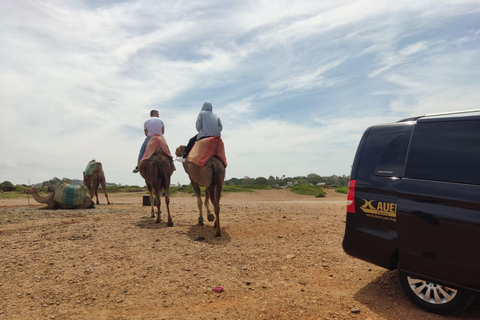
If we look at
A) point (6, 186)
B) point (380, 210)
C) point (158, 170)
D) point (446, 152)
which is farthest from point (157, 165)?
point (6, 186)

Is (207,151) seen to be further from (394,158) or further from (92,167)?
(92,167)

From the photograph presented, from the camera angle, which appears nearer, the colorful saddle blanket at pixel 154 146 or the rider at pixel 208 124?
the rider at pixel 208 124

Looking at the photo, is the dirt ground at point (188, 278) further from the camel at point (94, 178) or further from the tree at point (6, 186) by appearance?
the tree at point (6, 186)

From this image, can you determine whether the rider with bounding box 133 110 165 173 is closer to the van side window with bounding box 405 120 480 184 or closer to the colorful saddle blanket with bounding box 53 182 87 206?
the colorful saddle blanket with bounding box 53 182 87 206

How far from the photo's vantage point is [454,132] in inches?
154

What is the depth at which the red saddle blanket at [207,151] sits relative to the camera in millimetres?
8164

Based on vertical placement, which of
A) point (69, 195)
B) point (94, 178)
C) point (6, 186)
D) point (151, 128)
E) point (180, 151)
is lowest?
point (69, 195)

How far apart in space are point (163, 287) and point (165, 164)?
5.74m

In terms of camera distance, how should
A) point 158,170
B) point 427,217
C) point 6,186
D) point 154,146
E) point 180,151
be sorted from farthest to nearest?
point 6,186, point 180,151, point 158,170, point 154,146, point 427,217

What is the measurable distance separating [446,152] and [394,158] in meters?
0.64

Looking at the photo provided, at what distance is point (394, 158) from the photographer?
14.3 ft

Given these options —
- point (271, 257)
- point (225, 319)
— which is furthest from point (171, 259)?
point (225, 319)

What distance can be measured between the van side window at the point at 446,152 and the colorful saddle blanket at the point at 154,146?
24.8 feet

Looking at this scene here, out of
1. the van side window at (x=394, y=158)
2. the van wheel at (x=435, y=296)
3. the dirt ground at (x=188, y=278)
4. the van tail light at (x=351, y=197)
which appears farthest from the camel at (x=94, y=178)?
the van wheel at (x=435, y=296)
